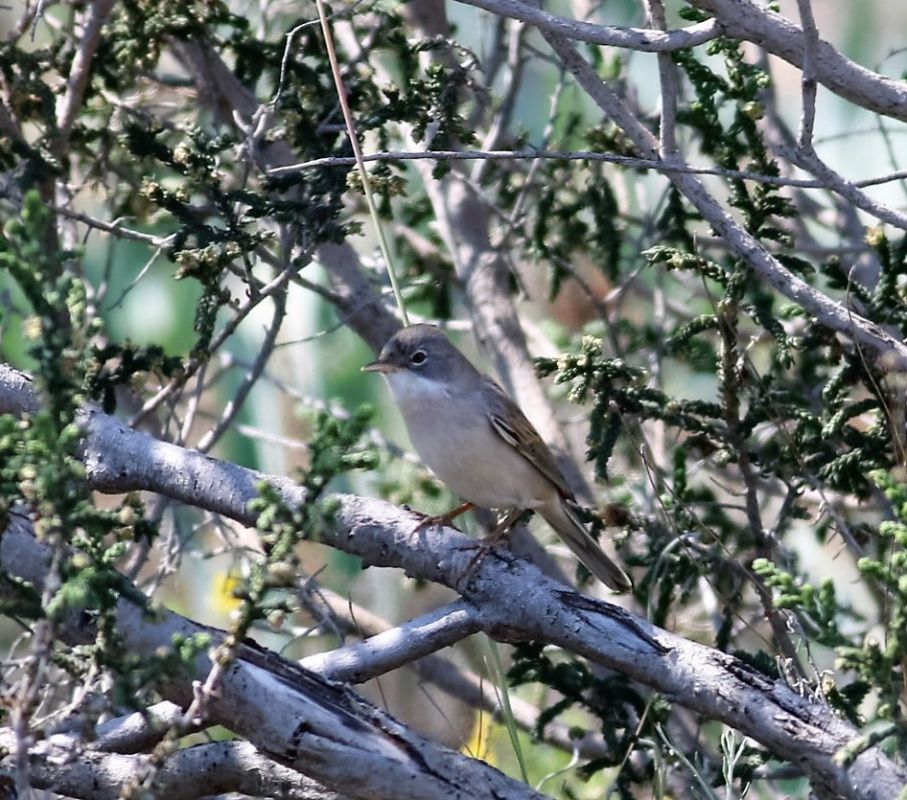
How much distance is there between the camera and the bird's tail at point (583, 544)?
4.51m

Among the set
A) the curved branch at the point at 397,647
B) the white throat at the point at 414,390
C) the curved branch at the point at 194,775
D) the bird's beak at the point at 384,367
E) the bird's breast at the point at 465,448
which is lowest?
the curved branch at the point at 194,775

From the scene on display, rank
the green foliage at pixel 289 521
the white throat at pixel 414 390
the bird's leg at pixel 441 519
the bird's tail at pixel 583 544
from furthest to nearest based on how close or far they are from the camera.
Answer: the white throat at pixel 414 390 < the bird's tail at pixel 583 544 < the bird's leg at pixel 441 519 < the green foliage at pixel 289 521

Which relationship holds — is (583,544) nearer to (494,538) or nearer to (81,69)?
(494,538)

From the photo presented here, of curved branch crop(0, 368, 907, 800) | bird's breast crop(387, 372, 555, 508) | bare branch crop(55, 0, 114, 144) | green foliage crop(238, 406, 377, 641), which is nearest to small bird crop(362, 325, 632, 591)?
bird's breast crop(387, 372, 555, 508)

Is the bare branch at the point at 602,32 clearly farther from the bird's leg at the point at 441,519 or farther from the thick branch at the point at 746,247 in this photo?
the bird's leg at the point at 441,519

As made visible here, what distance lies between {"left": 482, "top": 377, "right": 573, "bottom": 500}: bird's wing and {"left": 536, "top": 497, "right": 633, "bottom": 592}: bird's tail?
3.0 inches

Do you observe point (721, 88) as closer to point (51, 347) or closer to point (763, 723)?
point (763, 723)

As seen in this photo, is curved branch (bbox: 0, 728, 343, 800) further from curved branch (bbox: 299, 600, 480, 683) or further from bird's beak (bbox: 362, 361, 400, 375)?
bird's beak (bbox: 362, 361, 400, 375)

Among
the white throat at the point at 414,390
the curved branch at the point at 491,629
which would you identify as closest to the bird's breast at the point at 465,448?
the white throat at the point at 414,390

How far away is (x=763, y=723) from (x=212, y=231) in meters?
2.15

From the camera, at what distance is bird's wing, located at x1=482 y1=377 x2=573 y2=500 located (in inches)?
185

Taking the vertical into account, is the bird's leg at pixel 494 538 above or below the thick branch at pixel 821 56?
below

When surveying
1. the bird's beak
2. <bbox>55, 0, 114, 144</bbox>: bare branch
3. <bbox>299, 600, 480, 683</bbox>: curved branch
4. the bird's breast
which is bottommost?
<bbox>299, 600, 480, 683</bbox>: curved branch

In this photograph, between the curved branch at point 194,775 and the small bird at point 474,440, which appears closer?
the curved branch at point 194,775
